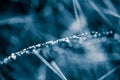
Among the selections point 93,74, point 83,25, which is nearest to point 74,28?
point 83,25

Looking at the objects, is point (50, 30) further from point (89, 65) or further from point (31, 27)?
point (89, 65)

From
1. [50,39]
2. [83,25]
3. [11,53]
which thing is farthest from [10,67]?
[83,25]

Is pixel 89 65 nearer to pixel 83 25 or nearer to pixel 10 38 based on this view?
pixel 83 25

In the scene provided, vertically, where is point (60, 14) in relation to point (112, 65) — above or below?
above

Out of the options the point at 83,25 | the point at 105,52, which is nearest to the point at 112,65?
the point at 105,52

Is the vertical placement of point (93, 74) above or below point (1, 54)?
below
